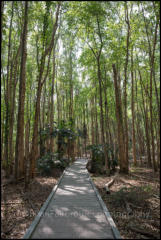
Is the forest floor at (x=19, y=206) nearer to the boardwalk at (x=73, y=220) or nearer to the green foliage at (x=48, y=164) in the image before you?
the boardwalk at (x=73, y=220)

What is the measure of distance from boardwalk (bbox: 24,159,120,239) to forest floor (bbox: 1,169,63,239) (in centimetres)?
35

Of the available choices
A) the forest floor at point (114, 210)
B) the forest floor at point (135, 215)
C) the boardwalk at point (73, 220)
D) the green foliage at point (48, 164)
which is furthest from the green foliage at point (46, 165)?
the forest floor at point (135, 215)

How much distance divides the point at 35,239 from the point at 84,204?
166cm

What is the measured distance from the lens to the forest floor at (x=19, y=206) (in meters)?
3.02

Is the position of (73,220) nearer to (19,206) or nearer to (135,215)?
(135,215)

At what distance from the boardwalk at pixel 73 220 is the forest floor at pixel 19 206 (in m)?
0.35

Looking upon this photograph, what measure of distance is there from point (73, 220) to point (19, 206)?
188 centimetres

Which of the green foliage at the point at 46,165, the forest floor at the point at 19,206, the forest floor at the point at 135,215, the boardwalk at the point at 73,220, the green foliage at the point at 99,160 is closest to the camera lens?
the boardwalk at the point at 73,220

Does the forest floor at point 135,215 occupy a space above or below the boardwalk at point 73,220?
below

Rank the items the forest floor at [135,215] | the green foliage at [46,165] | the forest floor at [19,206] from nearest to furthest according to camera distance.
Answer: the forest floor at [135,215] < the forest floor at [19,206] < the green foliage at [46,165]

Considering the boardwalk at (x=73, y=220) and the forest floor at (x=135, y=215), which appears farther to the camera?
the forest floor at (x=135, y=215)

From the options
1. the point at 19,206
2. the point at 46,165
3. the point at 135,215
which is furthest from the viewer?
the point at 46,165

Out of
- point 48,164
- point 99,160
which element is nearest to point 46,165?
point 48,164

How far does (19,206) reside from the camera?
4.25 metres
